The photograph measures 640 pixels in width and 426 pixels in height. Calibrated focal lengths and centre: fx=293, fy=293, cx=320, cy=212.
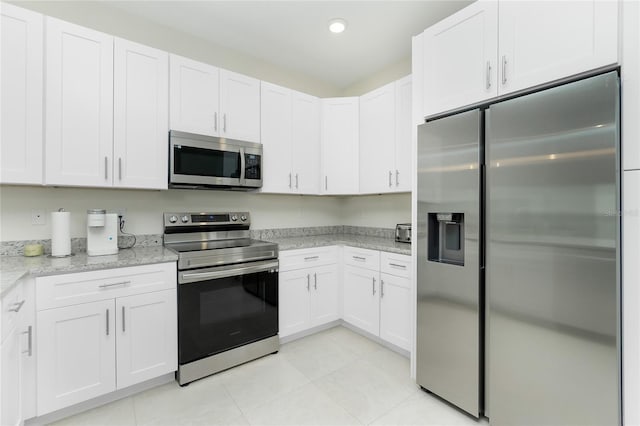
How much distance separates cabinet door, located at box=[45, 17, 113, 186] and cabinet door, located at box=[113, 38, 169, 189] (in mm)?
54

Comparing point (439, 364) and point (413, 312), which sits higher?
point (413, 312)

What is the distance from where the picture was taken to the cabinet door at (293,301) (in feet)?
8.57

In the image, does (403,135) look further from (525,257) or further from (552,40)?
(525,257)

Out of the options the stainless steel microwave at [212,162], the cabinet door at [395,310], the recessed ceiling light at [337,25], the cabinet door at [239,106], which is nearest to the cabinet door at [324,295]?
the cabinet door at [395,310]

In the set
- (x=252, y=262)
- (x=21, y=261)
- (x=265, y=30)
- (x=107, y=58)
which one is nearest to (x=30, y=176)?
(x=21, y=261)

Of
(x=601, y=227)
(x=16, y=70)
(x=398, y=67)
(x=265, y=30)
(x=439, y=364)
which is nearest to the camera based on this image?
(x=601, y=227)

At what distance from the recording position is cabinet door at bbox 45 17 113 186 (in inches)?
73.5

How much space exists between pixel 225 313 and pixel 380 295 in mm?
1319

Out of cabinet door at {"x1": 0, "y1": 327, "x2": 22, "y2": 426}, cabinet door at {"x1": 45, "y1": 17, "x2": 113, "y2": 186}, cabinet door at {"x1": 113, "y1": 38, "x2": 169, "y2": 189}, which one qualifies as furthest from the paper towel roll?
cabinet door at {"x1": 0, "y1": 327, "x2": 22, "y2": 426}

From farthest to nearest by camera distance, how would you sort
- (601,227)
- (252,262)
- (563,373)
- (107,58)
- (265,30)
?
(265,30), (252,262), (107,58), (563,373), (601,227)

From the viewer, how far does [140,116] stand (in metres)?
2.17

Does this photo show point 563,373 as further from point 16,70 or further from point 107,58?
point 16,70

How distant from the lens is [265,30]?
2641 mm

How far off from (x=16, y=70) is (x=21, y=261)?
1166 millimetres
